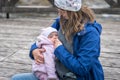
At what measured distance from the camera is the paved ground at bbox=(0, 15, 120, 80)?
12.4 feet

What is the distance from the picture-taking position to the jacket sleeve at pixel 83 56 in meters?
2.01

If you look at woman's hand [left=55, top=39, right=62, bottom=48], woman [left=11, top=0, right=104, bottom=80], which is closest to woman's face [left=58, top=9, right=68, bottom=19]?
woman [left=11, top=0, right=104, bottom=80]

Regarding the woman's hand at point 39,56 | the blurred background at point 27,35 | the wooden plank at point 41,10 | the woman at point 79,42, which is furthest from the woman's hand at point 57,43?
the wooden plank at point 41,10

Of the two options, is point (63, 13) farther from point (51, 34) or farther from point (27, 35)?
point (27, 35)

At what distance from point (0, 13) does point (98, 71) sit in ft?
20.3

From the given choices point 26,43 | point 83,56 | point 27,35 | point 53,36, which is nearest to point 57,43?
point 53,36

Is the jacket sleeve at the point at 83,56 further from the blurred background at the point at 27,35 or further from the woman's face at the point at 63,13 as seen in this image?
the blurred background at the point at 27,35

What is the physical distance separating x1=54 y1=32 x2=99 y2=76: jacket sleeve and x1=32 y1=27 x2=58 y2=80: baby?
0.12 metres

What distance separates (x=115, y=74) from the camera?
359cm

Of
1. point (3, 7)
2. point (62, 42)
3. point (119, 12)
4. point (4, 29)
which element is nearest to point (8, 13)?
point (3, 7)

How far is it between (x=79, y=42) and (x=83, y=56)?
11 centimetres

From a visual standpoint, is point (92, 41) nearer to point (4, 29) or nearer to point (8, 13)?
point (4, 29)

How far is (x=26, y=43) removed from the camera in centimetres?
515

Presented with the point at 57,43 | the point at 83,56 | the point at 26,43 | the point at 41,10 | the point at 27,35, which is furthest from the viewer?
the point at 41,10
